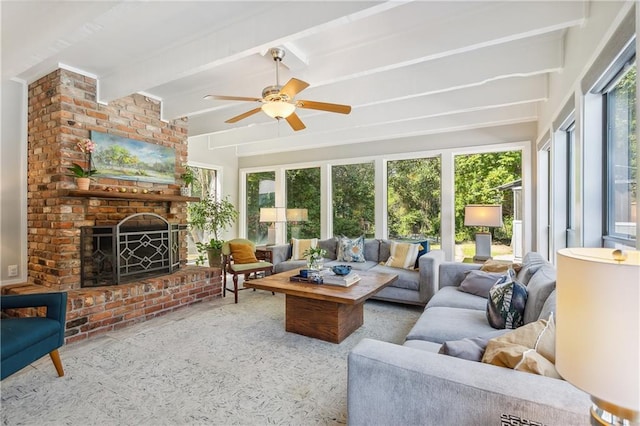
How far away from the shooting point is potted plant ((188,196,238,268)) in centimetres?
542

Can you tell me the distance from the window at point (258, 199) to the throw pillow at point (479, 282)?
4.43 meters

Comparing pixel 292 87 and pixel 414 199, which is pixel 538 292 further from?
pixel 414 199

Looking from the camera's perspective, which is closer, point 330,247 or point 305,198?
point 330,247

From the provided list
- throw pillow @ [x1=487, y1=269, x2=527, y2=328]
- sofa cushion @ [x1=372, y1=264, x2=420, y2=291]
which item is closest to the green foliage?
sofa cushion @ [x1=372, y1=264, x2=420, y2=291]

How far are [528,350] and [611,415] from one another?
43cm

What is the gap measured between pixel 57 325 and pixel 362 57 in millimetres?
3207

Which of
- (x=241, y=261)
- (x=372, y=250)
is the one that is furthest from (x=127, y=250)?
(x=372, y=250)

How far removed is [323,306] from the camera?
292 centimetres

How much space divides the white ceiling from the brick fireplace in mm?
258

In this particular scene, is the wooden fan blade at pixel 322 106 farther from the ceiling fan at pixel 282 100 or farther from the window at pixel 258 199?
the window at pixel 258 199

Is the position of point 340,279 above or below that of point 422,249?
below

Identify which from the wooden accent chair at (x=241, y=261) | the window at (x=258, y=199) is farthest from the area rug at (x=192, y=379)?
the window at (x=258, y=199)

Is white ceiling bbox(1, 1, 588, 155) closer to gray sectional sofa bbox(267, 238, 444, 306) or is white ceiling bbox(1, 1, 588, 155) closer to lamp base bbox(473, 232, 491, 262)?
lamp base bbox(473, 232, 491, 262)

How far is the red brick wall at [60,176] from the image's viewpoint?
317 centimetres
